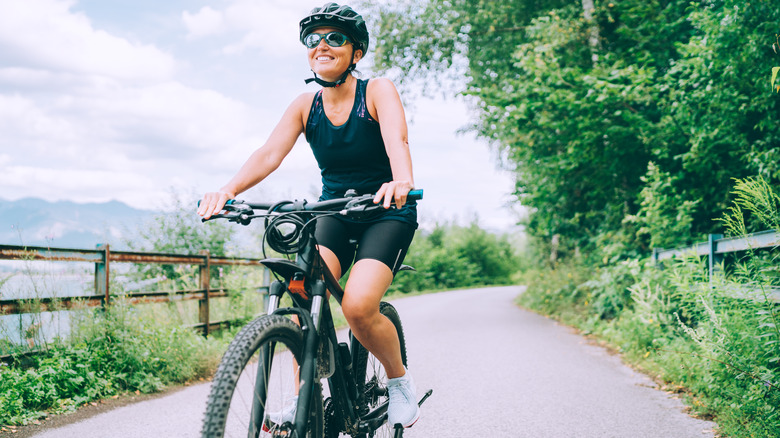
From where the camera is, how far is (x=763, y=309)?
429cm

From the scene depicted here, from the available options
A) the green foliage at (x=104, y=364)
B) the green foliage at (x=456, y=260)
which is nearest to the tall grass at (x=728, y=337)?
the green foliage at (x=104, y=364)

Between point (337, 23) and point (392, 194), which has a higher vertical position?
point (337, 23)

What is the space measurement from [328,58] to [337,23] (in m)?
0.17

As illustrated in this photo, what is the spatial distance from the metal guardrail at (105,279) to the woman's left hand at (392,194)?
164 inches

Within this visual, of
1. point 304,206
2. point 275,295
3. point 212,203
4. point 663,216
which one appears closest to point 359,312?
point 275,295

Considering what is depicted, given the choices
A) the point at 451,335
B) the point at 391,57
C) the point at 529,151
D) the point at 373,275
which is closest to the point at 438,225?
the point at 391,57

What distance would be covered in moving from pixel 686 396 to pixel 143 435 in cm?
450

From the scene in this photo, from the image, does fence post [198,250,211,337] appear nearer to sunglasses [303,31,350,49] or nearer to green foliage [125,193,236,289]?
green foliage [125,193,236,289]

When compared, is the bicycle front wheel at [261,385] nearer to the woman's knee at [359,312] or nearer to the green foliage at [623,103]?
the woman's knee at [359,312]

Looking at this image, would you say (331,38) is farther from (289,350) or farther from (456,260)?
(456,260)

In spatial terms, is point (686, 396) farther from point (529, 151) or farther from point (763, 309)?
point (529, 151)

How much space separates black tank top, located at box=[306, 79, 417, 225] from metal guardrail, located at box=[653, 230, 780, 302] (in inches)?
118

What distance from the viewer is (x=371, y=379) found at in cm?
334

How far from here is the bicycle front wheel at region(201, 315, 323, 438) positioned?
186 cm
